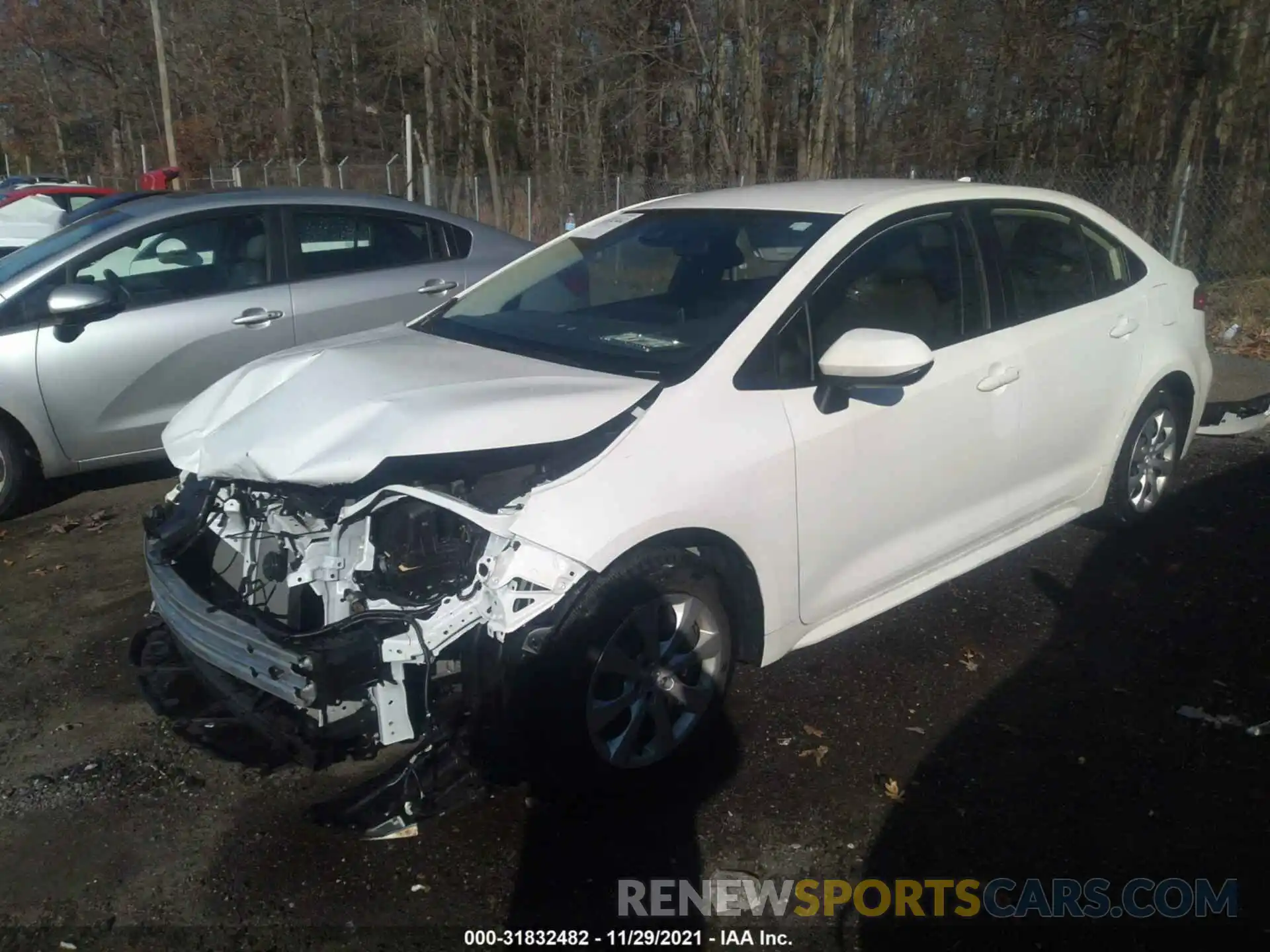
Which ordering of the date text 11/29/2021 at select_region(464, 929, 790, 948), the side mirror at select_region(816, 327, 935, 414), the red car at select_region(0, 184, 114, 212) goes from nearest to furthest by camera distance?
1. the date text 11/29/2021 at select_region(464, 929, 790, 948)
2. the side mirror at select_region(816, 327, 935, 414)
3. the red car at select_region(0, 184, 114, 212)

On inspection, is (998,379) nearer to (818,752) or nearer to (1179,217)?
(818,752)

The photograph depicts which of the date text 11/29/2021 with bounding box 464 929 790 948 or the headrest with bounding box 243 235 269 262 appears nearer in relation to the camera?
the date text 11/29/2021 with bounding box 464 929 790 948

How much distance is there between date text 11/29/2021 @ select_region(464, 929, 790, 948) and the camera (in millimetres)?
2664

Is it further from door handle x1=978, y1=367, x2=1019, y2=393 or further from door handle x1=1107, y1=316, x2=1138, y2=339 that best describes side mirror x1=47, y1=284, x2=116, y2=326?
door handle x1=1107, y1=316, x2=1138, y2=339

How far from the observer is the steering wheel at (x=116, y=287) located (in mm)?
5523

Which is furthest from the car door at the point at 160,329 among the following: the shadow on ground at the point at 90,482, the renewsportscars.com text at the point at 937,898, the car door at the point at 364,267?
the renewsportscars.com text at the point at 937,898

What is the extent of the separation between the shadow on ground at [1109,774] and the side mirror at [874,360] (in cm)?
125

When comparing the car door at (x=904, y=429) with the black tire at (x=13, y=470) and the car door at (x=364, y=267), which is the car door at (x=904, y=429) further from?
the black tire at (x=13, y=470)

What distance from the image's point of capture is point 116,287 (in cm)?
555

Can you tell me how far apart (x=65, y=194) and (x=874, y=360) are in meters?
12.8

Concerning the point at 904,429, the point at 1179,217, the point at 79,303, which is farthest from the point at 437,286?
the point at 1179,217

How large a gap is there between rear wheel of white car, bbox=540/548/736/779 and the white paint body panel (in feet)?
0.40

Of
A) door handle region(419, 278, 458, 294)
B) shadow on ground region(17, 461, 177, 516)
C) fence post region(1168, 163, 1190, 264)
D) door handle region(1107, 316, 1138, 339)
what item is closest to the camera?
door handle region(1107, 316, 1138, 339)

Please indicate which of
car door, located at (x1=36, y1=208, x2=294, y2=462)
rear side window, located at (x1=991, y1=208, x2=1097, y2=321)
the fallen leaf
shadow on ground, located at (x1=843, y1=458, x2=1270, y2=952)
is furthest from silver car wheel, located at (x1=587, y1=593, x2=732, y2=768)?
car door, located at (x1=36, y1=208, x2=294, y2=462)
